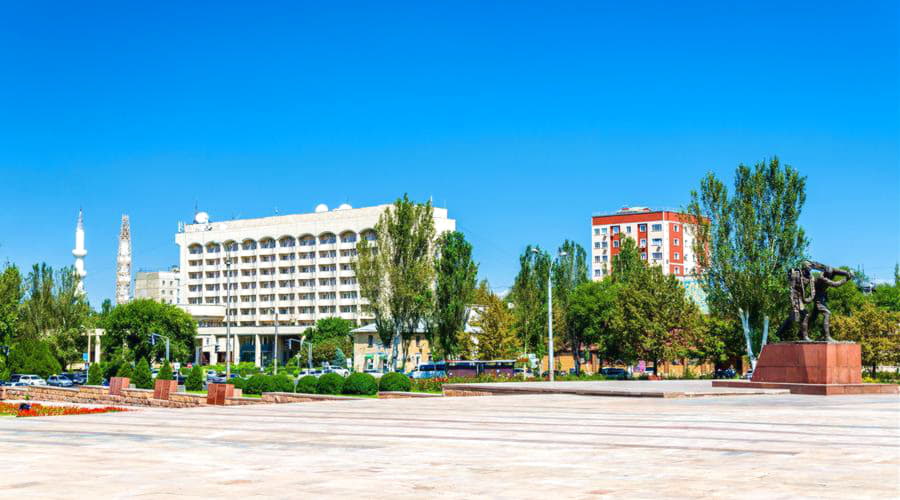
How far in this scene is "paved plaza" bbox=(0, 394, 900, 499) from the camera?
9.30 m

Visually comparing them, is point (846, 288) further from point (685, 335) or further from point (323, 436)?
point (323, 436)

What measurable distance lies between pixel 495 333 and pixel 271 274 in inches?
3109

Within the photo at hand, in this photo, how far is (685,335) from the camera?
Result: 53.1 metres

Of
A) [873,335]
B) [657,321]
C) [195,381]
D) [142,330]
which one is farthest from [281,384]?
[142,330]

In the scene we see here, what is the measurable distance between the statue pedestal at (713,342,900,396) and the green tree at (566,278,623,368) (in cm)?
3558

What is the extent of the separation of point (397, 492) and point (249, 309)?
124 metres

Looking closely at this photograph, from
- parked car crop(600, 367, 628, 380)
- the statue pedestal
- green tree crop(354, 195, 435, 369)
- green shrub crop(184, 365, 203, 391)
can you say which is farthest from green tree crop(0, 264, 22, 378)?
the statue pedestal

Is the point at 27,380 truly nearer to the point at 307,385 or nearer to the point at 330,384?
the point at 307,385

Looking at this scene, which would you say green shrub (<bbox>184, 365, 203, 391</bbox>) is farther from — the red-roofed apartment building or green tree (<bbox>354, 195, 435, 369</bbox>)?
the red-roofed apartment building

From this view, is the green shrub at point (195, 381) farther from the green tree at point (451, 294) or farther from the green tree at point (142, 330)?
the green tree at point (142, 330)

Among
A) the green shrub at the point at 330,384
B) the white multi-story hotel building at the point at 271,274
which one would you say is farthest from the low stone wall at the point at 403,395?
the white multi-story hotel building at the point at 271,274

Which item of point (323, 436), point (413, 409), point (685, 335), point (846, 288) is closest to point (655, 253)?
point (846, 288)

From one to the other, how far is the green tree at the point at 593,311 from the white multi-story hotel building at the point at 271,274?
146ft

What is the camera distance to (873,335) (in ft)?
174
